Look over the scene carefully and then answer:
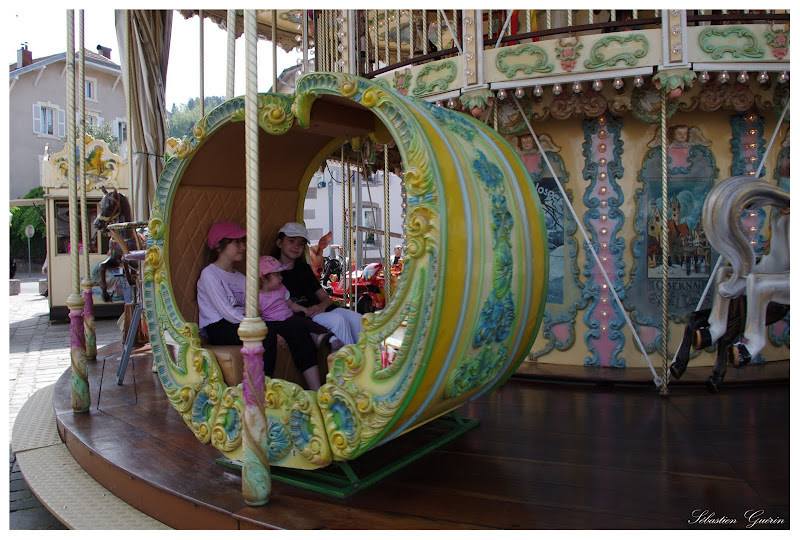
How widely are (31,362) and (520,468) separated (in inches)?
281

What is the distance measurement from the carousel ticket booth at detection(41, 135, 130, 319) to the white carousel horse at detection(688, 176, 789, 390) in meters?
11.4

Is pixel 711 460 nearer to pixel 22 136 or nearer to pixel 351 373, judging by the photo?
pixel 351 373

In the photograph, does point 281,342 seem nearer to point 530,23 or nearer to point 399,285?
point 399,285

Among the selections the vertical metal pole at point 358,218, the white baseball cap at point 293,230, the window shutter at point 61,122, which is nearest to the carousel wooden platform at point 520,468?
the white baseball cap at point 293,230

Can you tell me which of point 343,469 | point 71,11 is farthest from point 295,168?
point 343,469

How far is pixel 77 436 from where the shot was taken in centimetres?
392

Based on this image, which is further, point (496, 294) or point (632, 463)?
point (632, 463)

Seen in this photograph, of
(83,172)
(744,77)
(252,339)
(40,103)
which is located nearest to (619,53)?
(744,77)

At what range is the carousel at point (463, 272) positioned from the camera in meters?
2.78

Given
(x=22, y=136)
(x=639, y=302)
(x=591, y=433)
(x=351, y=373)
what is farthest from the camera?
(x=22, y=136)

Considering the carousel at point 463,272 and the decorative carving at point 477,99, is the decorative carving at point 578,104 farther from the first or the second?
the decorative carving at point 477,99

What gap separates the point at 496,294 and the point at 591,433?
4.76 ft

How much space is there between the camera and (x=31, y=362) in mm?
8094

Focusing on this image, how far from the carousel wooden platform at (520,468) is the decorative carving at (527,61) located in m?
2.58
